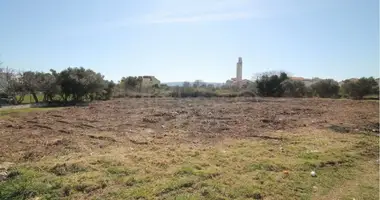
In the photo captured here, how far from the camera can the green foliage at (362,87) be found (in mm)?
28234

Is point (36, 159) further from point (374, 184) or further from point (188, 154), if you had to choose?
point (374, 184)

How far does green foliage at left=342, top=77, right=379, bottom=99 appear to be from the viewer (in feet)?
92.6

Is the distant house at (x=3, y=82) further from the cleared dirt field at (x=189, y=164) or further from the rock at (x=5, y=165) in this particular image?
the rock at (x=5, y=165)

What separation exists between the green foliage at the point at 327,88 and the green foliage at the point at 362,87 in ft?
8.67

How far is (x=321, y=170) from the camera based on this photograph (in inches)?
219

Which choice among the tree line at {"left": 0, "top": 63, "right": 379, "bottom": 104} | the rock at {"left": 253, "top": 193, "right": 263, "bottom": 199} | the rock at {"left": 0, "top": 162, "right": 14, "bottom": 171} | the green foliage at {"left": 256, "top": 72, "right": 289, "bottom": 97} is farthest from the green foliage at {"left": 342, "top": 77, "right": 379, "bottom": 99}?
the rock at {"left": 0, "top": 162, "right": 14, "bottom": 171}

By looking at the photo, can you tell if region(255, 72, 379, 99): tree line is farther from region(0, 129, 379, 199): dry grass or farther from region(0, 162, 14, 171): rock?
region(0, 162, 14, 171): rock

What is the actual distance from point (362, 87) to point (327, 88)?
14.5 ft

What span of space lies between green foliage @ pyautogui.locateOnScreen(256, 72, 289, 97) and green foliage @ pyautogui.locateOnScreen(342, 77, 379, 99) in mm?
7327

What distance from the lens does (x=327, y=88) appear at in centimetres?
3253

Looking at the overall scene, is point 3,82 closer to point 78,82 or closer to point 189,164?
point 78,82

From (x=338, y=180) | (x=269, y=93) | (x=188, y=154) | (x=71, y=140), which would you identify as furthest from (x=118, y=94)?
(x=338, y=180)

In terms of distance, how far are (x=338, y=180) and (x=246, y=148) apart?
236 cm

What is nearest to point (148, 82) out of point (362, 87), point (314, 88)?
point (314, 88)
